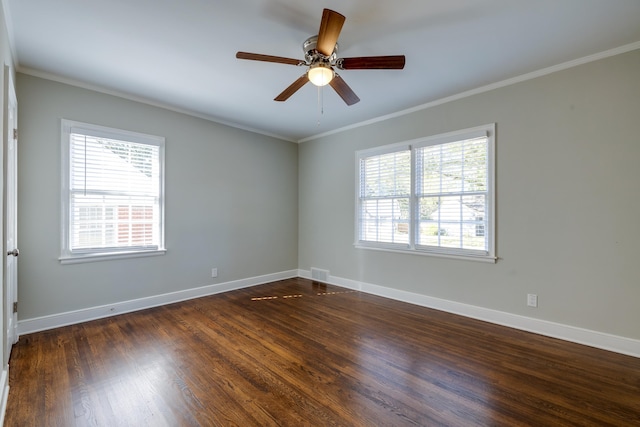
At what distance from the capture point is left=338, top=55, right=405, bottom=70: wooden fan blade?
2.11 metres

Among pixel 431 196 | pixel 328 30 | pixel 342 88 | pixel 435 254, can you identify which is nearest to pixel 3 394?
pixel 328 30

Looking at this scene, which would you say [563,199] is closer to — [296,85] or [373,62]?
[373,62]

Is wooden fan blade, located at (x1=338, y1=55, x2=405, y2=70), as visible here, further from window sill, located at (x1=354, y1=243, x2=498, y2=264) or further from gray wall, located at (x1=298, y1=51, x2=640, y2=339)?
window sill, located at (x1=354, y1=243, x2=498, y2=264)

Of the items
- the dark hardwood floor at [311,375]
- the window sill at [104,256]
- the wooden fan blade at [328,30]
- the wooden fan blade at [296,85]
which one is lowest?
the dark hardwood floor at [311,375]

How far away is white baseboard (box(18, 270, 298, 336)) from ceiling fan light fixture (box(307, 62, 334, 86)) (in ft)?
11.2

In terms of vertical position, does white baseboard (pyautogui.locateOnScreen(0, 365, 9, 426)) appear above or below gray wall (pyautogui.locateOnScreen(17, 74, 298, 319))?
below

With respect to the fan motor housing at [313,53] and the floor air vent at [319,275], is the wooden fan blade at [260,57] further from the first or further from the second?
the floor air vent at [319,275]

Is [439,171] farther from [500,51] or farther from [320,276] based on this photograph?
[320,276]

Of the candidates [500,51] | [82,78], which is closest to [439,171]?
[500,51]

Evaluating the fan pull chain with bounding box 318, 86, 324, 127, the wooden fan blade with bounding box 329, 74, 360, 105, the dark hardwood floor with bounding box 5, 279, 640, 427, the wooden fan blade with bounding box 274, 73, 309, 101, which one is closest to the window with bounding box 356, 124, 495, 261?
the fan pull chain with bounding box 318, 86, 324, 127

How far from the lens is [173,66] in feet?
9.37

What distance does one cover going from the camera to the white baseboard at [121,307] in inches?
117

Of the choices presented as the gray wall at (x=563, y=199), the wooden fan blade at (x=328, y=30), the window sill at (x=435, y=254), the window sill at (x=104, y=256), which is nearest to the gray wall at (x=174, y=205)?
the window sill at (x=104, y=256)

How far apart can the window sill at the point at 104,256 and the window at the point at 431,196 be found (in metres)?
2.98
